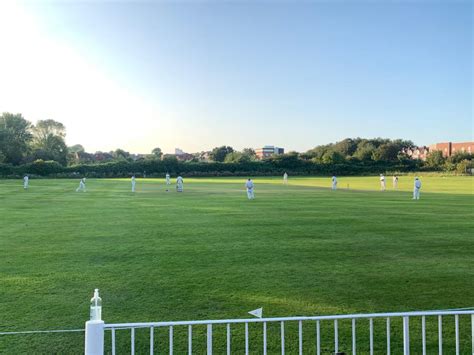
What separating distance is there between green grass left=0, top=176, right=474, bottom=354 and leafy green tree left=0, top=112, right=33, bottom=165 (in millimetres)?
73728

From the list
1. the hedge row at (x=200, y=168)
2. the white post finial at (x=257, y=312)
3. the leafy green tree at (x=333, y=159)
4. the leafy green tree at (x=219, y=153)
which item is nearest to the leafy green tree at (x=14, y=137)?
the hedge row at (x=200, y=168)

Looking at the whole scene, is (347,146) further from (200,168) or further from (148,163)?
(148,163)

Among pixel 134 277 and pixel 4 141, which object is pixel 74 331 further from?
pixel 4 141

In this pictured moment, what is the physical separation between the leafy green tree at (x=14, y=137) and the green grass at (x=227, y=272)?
73728mm

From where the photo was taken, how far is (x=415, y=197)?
88.2 ft

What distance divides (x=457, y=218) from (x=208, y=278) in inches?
512

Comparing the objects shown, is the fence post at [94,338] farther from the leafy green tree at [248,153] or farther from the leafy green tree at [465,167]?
the leafy green tree at [248,153]

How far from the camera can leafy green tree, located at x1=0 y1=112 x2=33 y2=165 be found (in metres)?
81.2

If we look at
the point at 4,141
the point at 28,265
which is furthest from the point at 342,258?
the point at 4,141

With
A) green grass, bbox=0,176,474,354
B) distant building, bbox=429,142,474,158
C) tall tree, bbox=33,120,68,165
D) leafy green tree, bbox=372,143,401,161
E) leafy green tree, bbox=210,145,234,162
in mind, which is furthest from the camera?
distant building, bbox=429,142,474,158

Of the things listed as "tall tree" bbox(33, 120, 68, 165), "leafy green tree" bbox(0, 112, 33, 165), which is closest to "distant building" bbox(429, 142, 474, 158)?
"tall tree" bbox(33, 120, 68, 165)

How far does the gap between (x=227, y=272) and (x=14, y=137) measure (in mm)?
90635

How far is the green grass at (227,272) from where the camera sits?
6105mm

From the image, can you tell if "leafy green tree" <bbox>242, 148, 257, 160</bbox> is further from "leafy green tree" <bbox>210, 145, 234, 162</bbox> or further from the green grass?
the green grass
